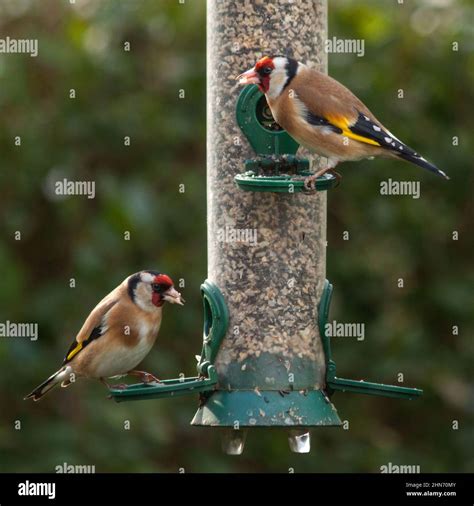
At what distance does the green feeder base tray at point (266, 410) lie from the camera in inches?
334

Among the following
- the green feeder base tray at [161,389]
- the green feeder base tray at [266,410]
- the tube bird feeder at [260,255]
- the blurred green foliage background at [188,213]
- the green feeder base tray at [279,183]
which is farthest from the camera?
the blurred green foliage background at [188,213]

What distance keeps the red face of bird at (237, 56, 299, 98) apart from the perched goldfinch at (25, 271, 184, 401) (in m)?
1.26

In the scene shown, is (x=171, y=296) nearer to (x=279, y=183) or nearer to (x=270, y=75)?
(x=279, y=183)

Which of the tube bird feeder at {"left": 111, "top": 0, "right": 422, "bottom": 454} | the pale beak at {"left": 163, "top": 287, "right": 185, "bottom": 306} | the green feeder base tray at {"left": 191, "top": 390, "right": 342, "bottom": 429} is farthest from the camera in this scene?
the pale beak at {"left": 163, "top": 287, "right": 185, "bottom": 306}

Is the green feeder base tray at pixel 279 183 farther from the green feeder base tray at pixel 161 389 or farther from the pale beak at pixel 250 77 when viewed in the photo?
the green feeder base tray at pixel 161 389

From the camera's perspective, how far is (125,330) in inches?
353

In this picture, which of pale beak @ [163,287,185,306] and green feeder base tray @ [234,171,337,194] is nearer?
green feeder base tray @ [234,171,337,194]

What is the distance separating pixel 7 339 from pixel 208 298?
292 centimetres

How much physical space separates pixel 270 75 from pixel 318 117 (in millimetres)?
362

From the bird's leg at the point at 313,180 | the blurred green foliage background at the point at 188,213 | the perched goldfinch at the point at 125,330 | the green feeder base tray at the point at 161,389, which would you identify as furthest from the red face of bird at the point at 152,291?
the blurred green foliage background at the point at 188,213

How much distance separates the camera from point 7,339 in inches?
447

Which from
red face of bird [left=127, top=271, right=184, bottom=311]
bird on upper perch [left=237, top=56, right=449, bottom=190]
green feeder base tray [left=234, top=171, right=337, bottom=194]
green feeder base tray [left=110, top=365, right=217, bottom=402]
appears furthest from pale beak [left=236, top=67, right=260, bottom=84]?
green feeder base tray [left=110, top=365, right=217, bottom=402]

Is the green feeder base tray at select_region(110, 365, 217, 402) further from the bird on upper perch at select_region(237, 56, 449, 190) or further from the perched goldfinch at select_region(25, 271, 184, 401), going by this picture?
the bird on upper perch at select_region(237, 56, 449, 190)

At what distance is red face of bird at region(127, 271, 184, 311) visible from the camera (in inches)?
352
